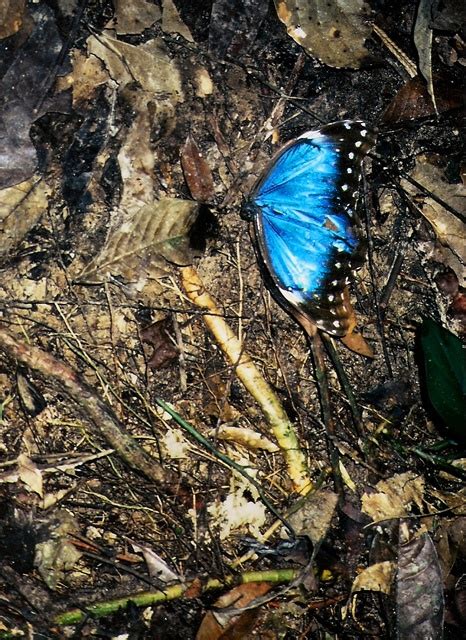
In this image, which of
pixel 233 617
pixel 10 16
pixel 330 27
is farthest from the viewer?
pixel 330 27

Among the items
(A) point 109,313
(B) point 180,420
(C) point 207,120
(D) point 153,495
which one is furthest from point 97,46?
(D) point 153,495

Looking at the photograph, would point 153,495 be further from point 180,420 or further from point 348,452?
point 348,452

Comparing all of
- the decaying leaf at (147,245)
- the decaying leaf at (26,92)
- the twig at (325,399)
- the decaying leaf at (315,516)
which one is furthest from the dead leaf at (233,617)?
the decaying leaf at (26,92)

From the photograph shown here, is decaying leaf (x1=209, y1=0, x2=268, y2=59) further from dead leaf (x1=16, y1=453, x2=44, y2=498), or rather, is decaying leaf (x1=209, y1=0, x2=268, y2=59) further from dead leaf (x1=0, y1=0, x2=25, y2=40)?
dead leaf (x1=16, y1=453, x2=44, y2=498)

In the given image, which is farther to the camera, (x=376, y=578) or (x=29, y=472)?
→ (x=376, y=578)

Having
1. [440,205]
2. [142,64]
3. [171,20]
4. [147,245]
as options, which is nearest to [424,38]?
[440,205]

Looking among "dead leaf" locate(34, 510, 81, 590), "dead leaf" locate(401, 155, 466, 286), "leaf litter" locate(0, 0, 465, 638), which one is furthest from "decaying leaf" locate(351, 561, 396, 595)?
"dead leaf" locate(401, 155, 466, 286)

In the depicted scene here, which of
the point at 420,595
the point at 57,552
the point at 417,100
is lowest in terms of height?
the point at 420,595

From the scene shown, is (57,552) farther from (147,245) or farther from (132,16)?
(132,16)
